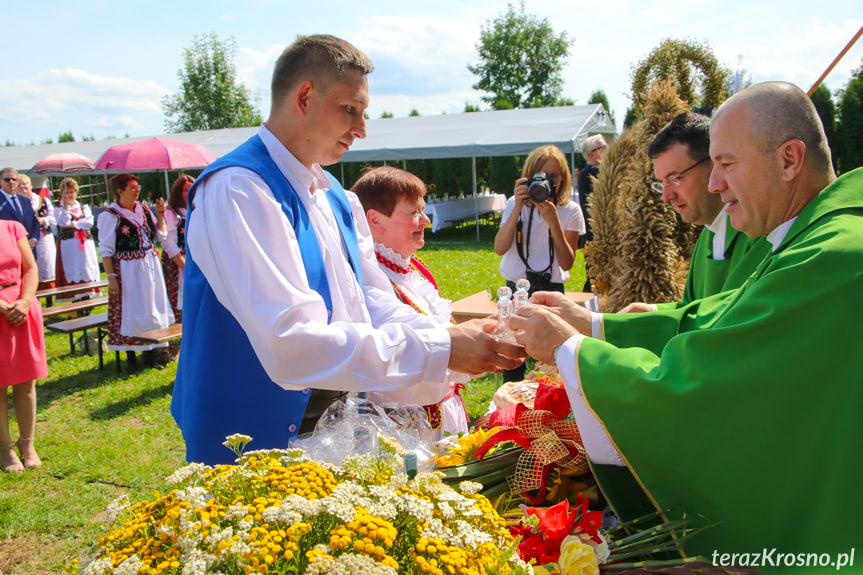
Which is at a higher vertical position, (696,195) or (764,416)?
(696,195)

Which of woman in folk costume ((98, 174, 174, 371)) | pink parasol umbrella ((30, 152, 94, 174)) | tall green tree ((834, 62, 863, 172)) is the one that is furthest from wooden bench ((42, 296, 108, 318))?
tall green tree ((834, 62, 863, 172))

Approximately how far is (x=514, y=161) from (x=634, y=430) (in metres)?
24.9

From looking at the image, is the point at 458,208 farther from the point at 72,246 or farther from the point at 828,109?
the point at 72,246

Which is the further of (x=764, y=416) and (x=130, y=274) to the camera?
(x=130, y=274)

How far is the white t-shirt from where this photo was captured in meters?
5.56

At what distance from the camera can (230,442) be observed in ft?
4.91

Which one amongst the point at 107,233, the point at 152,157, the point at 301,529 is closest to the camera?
the point at 301,529

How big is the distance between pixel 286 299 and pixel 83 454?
4699 mm

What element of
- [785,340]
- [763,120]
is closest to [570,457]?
[785,340]

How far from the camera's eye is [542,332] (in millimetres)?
2018

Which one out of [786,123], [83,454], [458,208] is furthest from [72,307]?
[458,208]

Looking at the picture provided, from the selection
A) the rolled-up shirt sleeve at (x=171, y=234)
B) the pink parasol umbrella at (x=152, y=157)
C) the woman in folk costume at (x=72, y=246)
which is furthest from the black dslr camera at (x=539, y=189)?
the woman in folk costume at (x=72, y=246)

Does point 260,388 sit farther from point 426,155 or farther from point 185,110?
point 185,110

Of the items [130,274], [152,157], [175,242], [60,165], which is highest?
[60,165]
